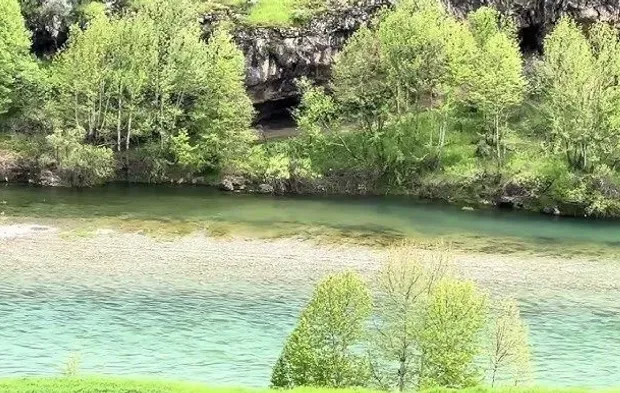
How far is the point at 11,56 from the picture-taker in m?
94.2

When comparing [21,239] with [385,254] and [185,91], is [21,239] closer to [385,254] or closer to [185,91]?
[385,254]

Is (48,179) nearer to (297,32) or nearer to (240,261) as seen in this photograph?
(297,32)

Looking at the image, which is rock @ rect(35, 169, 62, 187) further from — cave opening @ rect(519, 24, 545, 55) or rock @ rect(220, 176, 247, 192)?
cave opening @ rect(519, 24, 545, 55)

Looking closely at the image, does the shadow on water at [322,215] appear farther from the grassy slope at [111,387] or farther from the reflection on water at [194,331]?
the grassy slope at [111,387]

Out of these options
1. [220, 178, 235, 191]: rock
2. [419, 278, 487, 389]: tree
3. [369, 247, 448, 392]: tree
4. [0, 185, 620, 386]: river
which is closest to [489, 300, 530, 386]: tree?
[419, 278, 487, 389]: tree

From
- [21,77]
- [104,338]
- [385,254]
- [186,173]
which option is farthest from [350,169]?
[104,338]

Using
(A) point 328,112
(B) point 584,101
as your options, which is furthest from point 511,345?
(A) point 328,112

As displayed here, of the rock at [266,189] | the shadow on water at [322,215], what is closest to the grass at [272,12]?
the rock at [266,189]

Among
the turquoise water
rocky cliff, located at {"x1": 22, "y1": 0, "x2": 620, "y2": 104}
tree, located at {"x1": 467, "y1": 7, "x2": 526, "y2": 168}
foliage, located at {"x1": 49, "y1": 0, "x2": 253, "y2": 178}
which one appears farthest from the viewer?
rocky cliff, located at {"x1": 22, "y1": 0, "x2": 620, "y2": 104}

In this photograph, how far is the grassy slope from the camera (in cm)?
2930

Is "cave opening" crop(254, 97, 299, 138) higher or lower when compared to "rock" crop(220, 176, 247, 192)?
higher

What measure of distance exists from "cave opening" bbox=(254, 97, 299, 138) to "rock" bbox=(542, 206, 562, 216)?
119 feet

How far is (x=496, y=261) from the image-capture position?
62.2 m

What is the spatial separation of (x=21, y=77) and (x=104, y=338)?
59350 millimetres
